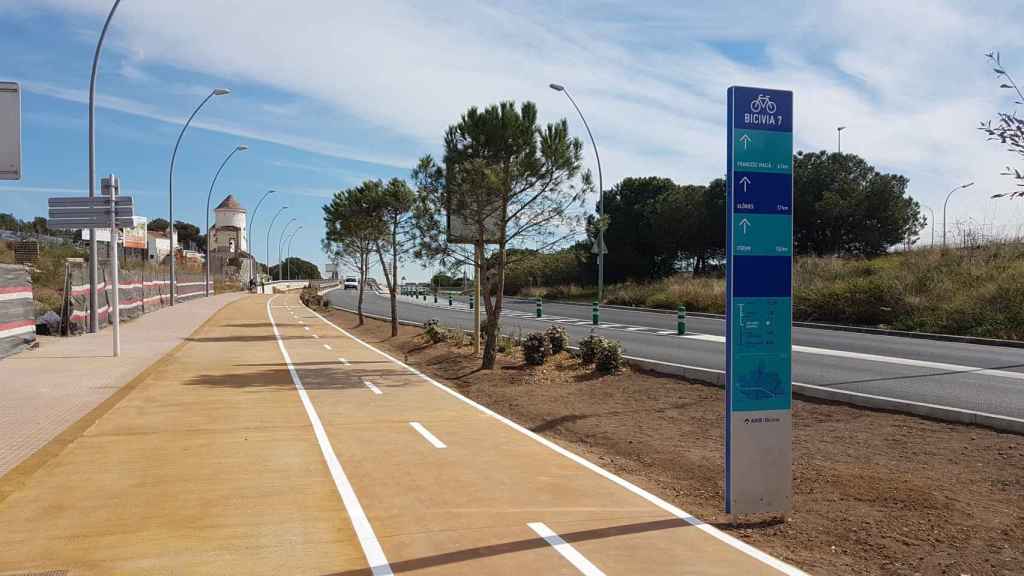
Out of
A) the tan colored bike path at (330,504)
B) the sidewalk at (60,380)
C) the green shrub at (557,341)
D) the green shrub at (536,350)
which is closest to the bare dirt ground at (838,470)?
the tan colored bike path at (330,504)

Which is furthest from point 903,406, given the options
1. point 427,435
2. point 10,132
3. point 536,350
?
point 10,132

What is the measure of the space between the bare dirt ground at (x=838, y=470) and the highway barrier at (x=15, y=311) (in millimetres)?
10714

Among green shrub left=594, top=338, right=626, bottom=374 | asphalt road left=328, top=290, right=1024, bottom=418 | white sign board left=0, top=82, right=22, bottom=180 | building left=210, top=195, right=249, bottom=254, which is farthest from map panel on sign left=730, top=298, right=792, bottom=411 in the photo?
building left=210, top=195, right=249, bottom=254

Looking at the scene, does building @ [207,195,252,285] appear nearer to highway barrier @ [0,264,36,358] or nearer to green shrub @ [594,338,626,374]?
highway barrier @ [0,264,36,358]

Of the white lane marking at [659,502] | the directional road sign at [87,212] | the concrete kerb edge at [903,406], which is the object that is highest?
the directional road sign at [87,212]

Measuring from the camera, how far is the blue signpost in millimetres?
6359

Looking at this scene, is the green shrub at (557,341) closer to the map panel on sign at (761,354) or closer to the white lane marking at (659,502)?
the white lane marking at (659,502)

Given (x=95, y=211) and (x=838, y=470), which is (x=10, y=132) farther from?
(x=838, y=470)

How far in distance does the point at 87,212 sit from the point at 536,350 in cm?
1082

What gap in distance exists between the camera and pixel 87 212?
1817cm

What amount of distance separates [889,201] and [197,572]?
46530 millimetres

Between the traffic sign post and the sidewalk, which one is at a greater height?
the traffic sign post

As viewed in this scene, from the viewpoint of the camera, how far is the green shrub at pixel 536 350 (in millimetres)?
16500

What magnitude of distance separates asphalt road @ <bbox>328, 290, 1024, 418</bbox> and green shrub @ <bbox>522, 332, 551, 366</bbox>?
2446mm
